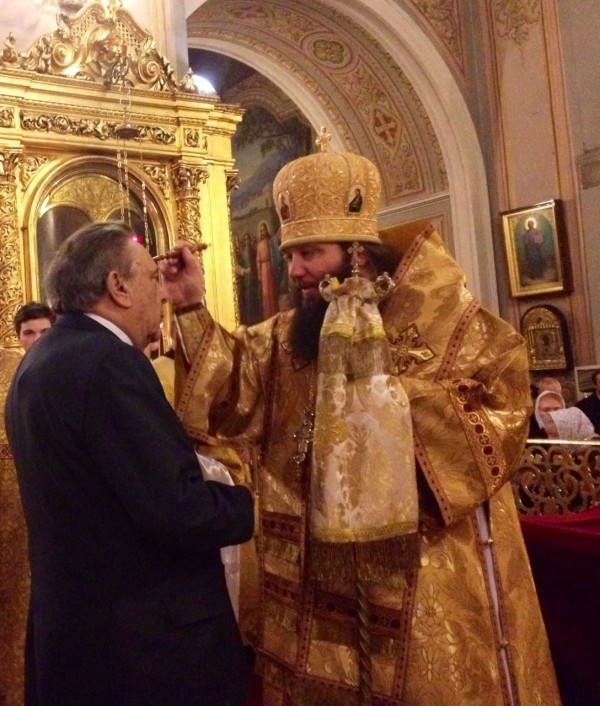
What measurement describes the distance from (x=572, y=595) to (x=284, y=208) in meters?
1.86

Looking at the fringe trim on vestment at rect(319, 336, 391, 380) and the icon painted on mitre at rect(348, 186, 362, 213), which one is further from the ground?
the icon painted on mitre at rect(348, 186, 362, 213)

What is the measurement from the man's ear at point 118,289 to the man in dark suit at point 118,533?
97mm

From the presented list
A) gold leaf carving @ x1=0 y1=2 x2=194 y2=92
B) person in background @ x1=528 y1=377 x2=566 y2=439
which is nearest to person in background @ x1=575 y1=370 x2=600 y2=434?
person in background @ x1=528 y1=377 x2=566 y2=439

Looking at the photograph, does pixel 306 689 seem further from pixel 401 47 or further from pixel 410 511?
pixel 401 47

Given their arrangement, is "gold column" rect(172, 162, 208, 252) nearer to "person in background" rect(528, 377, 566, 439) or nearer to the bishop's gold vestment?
"person in background" rect(528, 377, 566, 439)

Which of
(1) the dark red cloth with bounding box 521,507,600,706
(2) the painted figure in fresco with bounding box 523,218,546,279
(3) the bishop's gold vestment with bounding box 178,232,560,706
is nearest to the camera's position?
(3) the bishop's gold vestment with bounding box 178,232,560,706

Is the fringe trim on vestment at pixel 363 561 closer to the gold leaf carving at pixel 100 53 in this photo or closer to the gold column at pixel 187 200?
the gold column at pixel 187 200

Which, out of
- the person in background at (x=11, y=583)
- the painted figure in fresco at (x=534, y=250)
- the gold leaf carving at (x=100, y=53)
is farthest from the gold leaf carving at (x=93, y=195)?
the painted figure in fresco at (x=534, y=250)

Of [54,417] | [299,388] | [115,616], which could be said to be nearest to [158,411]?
[54,417]

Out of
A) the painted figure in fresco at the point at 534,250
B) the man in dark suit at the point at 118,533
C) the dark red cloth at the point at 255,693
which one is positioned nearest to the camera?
the man in dark suit at the point at 118,533

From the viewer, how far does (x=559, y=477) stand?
12.6ft

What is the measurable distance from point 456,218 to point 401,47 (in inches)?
74.9

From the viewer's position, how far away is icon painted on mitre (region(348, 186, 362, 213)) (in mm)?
2396

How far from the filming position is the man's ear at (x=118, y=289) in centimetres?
204
